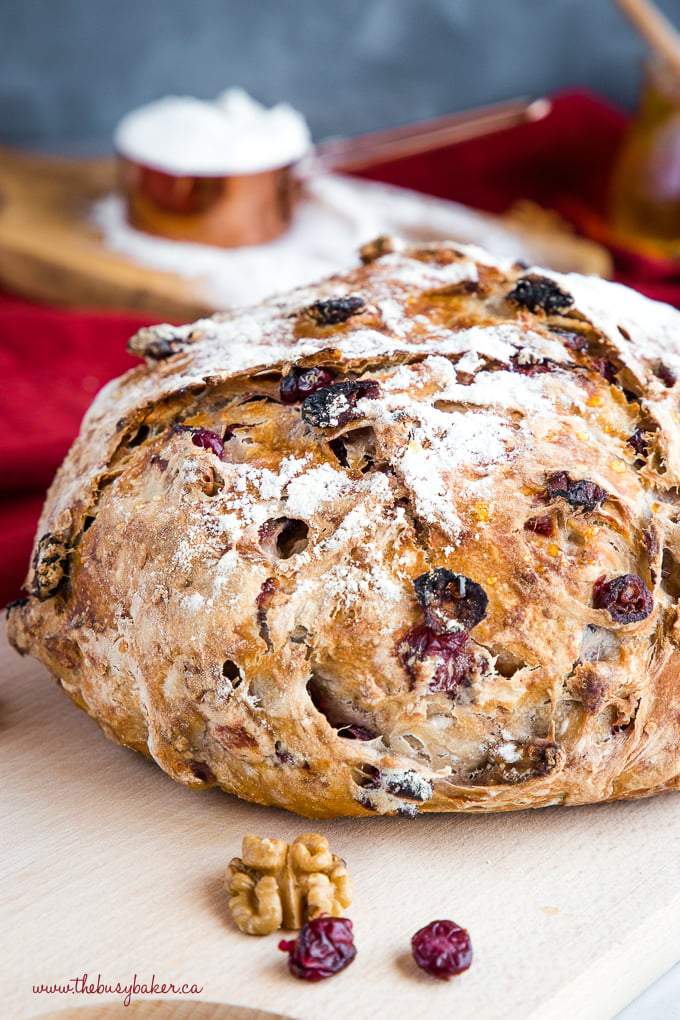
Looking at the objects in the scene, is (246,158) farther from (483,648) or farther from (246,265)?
(483,648)

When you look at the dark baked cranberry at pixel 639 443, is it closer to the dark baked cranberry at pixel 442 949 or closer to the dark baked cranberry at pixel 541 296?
the dark baked cranberry at pixel 541 296

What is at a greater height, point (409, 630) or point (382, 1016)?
point (409, 630)

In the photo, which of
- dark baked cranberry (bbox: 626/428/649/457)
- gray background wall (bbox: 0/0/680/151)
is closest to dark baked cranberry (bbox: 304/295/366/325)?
dark baked cranberry (bbox: 626/428/649/457)

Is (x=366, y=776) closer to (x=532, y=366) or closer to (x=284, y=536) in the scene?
(x=284, y=536)

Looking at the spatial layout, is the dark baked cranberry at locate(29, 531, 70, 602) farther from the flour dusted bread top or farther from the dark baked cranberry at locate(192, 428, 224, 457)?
the dark baked cranberry at locate(192, 428, 224, 457)

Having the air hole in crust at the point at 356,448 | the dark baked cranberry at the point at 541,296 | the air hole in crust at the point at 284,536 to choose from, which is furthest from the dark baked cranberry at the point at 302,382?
the dark baked cranberry at the point at 541,296

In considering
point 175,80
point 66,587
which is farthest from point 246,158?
point 66,587
